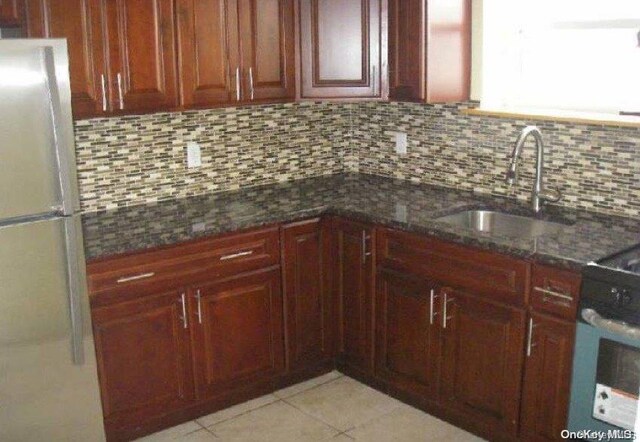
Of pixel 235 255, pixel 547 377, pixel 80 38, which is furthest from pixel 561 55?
pixel 80 38

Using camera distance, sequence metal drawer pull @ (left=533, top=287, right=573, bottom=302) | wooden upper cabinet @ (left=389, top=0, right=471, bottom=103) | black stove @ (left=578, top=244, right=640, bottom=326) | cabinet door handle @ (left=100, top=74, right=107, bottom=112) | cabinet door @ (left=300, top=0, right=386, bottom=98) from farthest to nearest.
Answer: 1. cabinet door @ (left=300, top=0, right=386, bottom=98)
2. wooden upper cabinet @ (left=389, top=0, right=471, bottom=103)
3. cabinet door handle @ (left=100, top=74, right=107, bottom=112)
4. metal drawer pull @ (left=533, top=287, right=573, bottom=302)
5. black stove @ (left=578, top=244, right=640, bottom=326)

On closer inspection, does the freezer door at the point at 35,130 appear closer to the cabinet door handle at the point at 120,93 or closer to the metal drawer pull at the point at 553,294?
the cabinet door handle at the point at 120,93

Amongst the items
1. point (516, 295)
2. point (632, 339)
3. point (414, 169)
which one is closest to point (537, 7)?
point (414, 169)

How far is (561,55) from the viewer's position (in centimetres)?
351

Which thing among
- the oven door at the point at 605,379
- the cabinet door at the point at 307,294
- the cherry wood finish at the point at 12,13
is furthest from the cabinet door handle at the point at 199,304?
the oven door at the point at 605,379

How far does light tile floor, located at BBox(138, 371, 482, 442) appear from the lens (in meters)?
3.19

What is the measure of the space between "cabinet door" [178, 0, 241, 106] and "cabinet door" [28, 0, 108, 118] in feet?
1.20

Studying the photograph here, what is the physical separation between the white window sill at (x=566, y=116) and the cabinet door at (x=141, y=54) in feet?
4.69

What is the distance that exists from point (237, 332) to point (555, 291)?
4.56ft

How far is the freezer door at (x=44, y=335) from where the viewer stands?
262 cm

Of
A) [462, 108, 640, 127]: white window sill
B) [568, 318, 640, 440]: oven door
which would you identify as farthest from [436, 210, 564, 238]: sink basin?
[568, 318, 640, 440]: oven door

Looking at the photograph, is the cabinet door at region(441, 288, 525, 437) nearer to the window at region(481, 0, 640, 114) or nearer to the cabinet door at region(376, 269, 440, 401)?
the cabinet door at region(376, 269, 440, 401)

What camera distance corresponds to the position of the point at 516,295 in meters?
2.83

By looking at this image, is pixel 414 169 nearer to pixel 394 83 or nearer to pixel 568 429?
pixel 394 83
